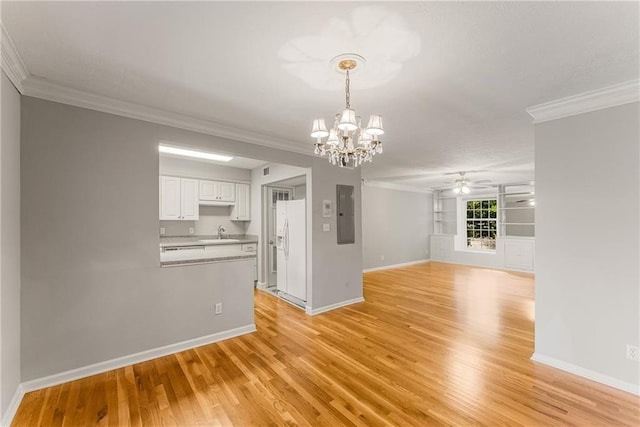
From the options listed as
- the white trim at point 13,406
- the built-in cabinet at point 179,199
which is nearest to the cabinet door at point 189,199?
the built-in cabinet at point 179,199

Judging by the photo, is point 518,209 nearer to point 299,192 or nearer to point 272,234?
point 299,192

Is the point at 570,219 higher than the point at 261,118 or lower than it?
lower

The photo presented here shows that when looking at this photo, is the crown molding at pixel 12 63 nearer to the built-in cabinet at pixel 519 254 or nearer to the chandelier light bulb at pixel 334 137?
the chandelier light bulb at pixel 334 137

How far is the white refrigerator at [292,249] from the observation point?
14.9 ft

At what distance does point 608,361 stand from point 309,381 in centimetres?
258

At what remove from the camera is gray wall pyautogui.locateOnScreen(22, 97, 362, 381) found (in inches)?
90.0

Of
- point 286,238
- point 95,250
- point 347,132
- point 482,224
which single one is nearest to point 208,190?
point 286,238

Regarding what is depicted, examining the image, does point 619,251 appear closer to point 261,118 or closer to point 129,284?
point 261,118

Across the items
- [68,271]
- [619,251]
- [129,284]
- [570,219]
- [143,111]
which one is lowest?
[129,284]

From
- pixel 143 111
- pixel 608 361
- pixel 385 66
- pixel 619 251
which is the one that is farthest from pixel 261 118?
pixel 608 361

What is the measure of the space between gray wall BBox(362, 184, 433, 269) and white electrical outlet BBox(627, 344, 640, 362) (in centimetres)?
541

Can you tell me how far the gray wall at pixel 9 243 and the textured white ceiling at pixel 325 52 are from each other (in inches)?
16.6

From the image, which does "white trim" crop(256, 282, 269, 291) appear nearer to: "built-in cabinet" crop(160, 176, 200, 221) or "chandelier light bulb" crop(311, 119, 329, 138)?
"built-in cabinet" crop(160, 176, 200, 221)

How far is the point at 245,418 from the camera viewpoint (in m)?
1.95
